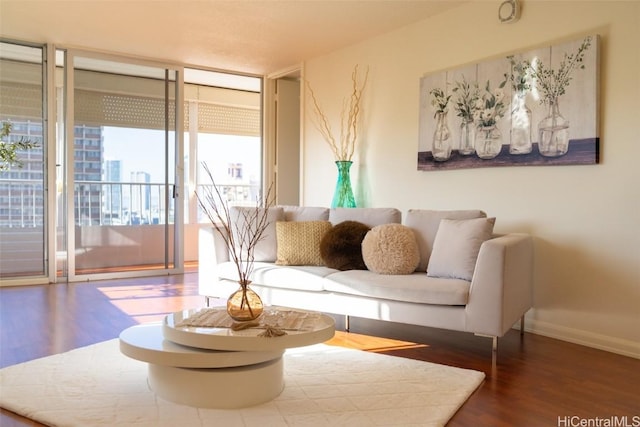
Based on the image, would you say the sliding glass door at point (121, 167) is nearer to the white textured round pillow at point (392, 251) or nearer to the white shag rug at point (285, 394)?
the white shag rug at point (285, 394)

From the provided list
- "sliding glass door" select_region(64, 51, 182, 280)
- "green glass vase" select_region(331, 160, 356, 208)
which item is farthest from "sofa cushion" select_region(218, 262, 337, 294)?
"sliding glass door" select_region(64, 51, 182, 280)

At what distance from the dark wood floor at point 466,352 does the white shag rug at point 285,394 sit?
117 millimetres

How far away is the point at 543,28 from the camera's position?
3580 millimetres

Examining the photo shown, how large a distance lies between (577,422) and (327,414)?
3.38 feet

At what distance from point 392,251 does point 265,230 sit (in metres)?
1.17

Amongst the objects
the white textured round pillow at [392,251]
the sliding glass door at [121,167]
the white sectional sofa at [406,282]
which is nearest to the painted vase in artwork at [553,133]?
the white sectional sofa at [406,282]

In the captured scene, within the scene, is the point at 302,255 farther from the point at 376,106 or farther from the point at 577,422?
the point at 577,422

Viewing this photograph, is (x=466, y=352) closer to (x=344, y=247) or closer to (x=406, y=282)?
(x=406, y=282)

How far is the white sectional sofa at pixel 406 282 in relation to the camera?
286 cm

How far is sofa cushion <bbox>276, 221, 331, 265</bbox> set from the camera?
12.8 ft

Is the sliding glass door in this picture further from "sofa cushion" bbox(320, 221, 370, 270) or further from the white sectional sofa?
"sofa cushion" bbox(320, 221, 370, 270)

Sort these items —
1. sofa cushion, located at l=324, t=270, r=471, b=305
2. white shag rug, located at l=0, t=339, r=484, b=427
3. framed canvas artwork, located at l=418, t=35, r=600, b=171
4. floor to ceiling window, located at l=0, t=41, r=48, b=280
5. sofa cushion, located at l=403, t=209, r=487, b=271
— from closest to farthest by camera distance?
1. white shag rug, located at l=0, t=339, r=484, b=427
2. sofa cushion, located at l=324, t=270, r=471, b=305
3. framed canvas artwork, located at l=418, t=35, r=600, b=171
4. sofa cushion, located at l=403, t=209, r=487, b=271
5. floor to ceiling window, located at l=0, t=41, r=48, b=280

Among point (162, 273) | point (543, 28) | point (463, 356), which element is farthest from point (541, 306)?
point (162, 273)

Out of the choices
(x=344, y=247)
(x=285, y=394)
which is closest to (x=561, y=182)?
(x=344, y=247)
